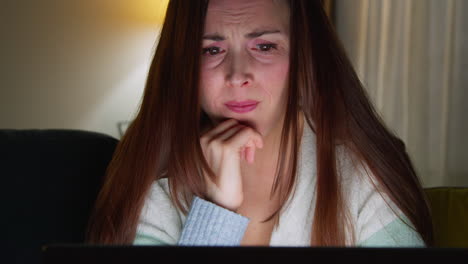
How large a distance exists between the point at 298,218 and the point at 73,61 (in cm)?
231

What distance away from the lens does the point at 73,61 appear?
324 centimetres

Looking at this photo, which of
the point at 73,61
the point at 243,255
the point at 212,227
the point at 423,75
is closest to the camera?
the point at 243,255

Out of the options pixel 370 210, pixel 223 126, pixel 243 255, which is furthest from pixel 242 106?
pixel 243 255

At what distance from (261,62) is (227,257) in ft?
2.49

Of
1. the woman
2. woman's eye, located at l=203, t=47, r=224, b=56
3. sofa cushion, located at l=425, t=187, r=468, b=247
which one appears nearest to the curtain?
sofa cushion, located at l=425, t=187, r=468, b=247

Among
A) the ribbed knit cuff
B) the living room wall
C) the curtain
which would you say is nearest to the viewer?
the ribbed knit cuff

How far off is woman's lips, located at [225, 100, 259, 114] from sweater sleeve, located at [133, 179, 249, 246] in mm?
182

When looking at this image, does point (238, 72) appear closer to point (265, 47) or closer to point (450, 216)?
point (265, 47)

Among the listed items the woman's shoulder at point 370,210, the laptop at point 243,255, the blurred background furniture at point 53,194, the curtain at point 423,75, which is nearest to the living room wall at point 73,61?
the curtain at point 423,75

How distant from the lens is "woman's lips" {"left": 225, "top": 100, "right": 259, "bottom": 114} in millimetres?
1162

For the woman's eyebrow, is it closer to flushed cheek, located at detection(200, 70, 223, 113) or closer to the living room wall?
flushed cheek, located at detection(200, 70, 223, 113)

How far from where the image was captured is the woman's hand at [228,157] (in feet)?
3.85

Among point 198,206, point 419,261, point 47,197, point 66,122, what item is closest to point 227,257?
point 419,261

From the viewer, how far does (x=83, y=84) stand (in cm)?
328
